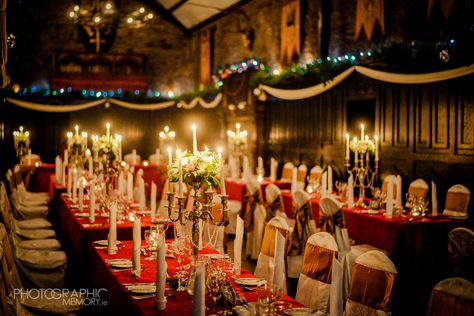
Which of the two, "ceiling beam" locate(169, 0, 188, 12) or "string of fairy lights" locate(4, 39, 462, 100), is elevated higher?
"ceiling beam" locate(169, 0, 188, 12)

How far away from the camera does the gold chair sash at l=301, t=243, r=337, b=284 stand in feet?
10.9

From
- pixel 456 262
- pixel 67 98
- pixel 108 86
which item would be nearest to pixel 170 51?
pixel 108 86

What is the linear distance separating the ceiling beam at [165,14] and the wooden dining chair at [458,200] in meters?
13.3

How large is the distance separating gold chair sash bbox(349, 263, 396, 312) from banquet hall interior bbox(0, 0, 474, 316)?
0.03 ft

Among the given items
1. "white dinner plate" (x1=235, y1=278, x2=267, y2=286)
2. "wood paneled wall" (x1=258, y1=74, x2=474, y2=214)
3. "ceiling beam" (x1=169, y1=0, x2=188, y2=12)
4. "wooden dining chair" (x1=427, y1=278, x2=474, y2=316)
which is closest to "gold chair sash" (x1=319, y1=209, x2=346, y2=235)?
"white dinner plate" (x1=235, y1=278, x2=267, y2=286)

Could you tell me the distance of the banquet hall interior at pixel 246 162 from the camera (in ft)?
10.2

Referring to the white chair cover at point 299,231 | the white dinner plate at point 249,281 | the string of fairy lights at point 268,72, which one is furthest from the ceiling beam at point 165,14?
the white dinner plate at point 249,281

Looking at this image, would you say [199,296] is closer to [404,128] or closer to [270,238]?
[270,238]

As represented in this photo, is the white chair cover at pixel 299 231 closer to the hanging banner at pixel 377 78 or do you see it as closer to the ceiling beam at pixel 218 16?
the hanging banner at pixel 377 78

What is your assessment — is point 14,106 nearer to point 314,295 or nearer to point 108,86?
point 108,86

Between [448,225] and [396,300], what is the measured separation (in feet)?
3.59

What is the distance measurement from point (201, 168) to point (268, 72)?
8.80 m

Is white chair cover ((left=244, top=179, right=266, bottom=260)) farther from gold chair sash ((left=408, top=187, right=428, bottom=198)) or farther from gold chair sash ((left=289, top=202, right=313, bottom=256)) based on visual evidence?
gold chair sash ((left=408, top=187, right=428, bottom=198))

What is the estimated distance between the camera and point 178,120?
54.6 ft
